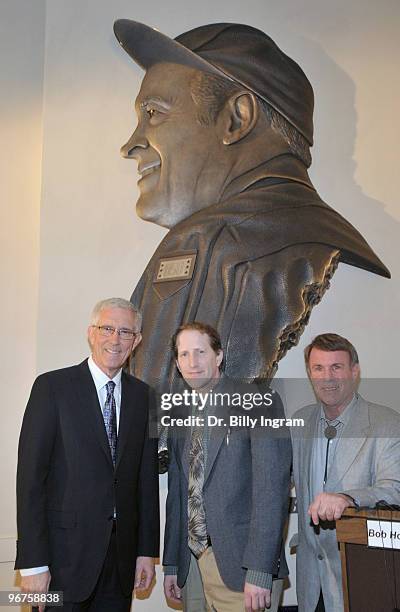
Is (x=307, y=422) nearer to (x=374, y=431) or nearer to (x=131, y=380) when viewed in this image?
(x=374, y=431)

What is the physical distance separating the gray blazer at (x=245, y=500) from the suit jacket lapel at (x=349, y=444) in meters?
0.14

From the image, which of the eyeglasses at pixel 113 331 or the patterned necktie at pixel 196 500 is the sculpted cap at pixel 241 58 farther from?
the patterned necktie at pixel 196 500

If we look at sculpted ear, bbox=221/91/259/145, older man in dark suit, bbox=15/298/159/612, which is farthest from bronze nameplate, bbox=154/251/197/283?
older man in dark suit, bbox=15/298/159/612

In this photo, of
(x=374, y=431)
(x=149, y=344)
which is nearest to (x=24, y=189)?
(x=149, y=344)

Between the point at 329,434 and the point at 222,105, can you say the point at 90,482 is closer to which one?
the point at 329,434

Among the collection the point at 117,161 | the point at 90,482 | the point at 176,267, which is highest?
the point at 117,161

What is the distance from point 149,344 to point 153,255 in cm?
46

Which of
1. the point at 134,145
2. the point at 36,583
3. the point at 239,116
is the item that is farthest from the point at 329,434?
the point at 134,145

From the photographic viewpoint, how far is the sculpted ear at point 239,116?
3322 mm

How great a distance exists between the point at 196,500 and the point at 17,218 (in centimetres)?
198

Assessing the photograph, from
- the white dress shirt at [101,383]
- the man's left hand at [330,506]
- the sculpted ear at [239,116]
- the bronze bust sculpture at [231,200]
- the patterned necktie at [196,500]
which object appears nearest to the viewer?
the man's left hand at [330,506]

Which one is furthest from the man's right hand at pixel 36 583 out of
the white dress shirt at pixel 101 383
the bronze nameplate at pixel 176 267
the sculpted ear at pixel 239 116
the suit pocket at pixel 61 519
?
the sculpted ear at pixel 239 116

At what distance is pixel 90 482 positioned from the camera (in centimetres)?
216

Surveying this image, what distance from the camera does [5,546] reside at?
130 inches
